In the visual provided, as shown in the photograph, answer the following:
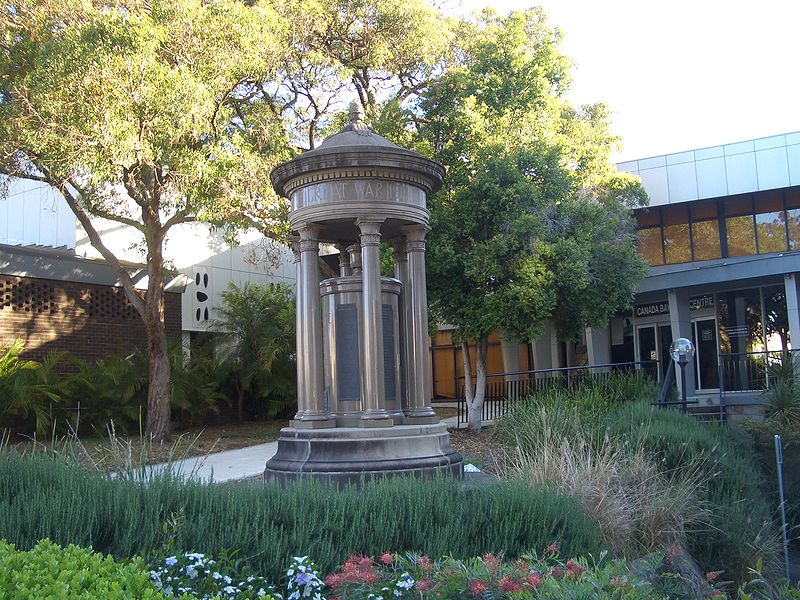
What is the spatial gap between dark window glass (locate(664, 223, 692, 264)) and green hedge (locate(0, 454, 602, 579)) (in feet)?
69.1

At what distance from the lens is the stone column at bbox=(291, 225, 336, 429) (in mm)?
9500

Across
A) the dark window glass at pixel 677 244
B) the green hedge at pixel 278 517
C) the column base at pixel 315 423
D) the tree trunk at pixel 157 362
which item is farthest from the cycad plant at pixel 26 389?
the dark window glass at pixel 677 244

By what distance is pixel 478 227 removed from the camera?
16891 millimetres

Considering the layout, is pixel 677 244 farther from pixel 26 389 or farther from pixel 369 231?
pixel 26 389

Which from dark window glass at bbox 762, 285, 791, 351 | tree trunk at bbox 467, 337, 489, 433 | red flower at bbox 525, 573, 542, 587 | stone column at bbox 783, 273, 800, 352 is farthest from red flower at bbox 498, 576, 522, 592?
dark window glass at bbox 762, 285, 791, 351

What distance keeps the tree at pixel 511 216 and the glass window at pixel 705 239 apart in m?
7.45

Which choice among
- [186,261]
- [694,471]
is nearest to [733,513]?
[694,471]

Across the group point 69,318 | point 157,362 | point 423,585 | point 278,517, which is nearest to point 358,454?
point 278,517

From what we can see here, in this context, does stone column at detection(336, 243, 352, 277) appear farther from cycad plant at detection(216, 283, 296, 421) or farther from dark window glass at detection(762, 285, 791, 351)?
dark window glass at detection(762, 285, 791, 351)

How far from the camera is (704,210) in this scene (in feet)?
83.1

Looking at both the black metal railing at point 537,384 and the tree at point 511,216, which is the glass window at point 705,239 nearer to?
the tree at point 511,216

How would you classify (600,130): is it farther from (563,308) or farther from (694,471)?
(694,471)

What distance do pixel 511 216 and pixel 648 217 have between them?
38.1 feet

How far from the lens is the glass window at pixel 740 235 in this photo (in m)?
24.7
